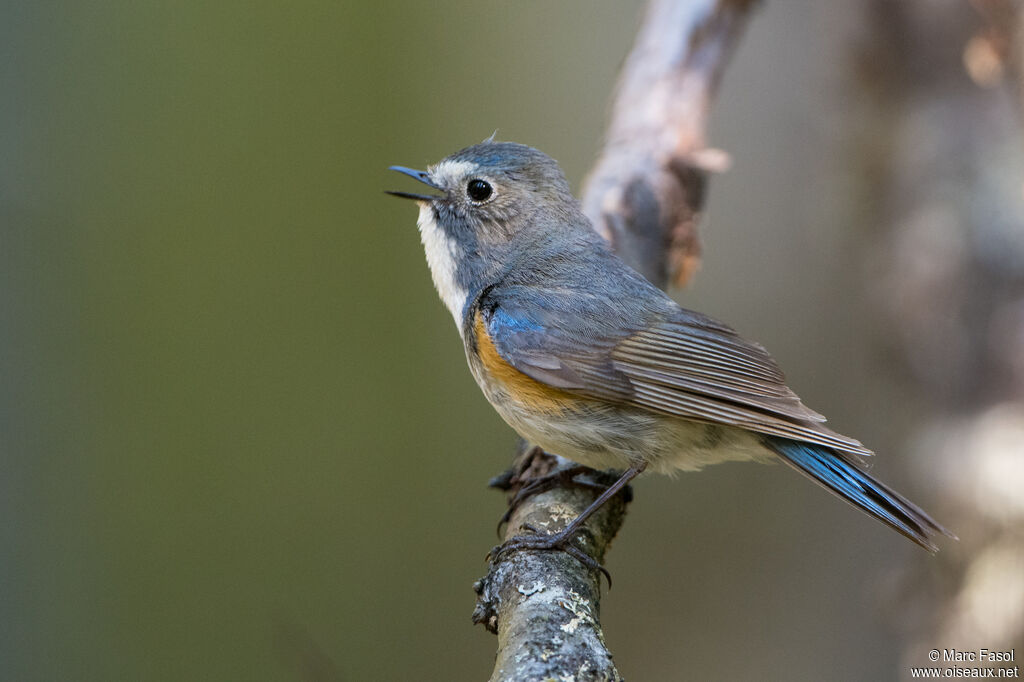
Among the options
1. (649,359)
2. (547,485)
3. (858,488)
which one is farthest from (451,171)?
(858,488)

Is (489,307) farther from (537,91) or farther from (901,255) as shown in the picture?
(537,91)

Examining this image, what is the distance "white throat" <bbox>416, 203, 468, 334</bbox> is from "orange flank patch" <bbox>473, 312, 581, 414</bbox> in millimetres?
295

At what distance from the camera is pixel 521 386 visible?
2611 mm

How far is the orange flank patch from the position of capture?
256 centimetres

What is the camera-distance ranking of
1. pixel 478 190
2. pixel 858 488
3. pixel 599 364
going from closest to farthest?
pixel 858 488
pixel 599 364
pixel 478 190

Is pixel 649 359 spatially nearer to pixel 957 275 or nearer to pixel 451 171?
pixel 451 171

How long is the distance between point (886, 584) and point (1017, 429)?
0.76m

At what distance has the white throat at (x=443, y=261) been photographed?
3.01m

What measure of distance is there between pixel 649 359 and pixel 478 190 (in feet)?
2.73

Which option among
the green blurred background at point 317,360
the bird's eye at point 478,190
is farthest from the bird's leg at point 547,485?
the green blurred background at point 317,360

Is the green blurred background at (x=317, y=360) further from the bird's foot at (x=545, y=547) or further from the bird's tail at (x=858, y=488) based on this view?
the bird's foot at (x=545, y=547)

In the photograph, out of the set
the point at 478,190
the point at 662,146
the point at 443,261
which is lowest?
the point at 443,261

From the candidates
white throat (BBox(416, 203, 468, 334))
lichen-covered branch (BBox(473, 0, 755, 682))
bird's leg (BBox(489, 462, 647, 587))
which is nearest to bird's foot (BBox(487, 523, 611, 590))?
bird's leg (BBox(489, 462, 647, 587))

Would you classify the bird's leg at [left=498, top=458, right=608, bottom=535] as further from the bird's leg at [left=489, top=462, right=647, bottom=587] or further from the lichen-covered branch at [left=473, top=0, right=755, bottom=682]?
the bird's leg at [left=489, top=462, right=647, bottom=587]
